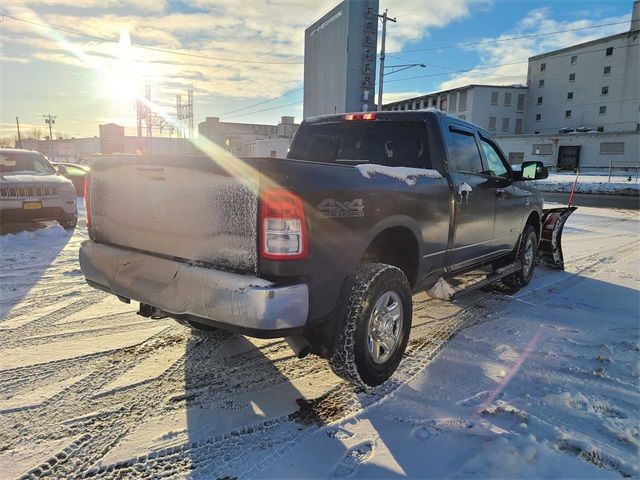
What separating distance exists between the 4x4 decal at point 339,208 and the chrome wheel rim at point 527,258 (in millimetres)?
4039

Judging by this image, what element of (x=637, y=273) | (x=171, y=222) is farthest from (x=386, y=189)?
(x=637, y=273)

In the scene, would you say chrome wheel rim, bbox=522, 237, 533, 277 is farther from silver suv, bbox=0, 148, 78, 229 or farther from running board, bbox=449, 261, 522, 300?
silver suv, bbox=0, 148, 78, 229

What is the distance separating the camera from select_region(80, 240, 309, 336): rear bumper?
2357 millimetres

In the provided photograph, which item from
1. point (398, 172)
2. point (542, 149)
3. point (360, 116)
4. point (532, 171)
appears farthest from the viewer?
point (542, 149)

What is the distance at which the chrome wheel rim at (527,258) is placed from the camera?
6.06m

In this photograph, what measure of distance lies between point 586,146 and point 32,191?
48822 mm

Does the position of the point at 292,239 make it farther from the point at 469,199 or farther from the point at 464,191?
the point at 469,199

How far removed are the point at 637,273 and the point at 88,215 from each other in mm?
7577

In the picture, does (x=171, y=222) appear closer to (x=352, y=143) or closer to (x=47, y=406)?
(x=47, y=406)

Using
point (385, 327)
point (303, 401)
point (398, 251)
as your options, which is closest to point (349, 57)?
point (398, 251)

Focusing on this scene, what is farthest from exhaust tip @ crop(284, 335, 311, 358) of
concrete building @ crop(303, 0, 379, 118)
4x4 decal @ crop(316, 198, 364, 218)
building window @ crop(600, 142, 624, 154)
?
building window @ crop(600, 142, 624, 154)

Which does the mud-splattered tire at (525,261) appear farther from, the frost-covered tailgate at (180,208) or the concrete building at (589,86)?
the concrete building at (589,86)

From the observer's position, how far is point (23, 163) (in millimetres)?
9000

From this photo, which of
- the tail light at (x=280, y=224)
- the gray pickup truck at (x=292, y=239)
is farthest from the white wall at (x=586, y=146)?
the tail light at (x=280, y=224)
